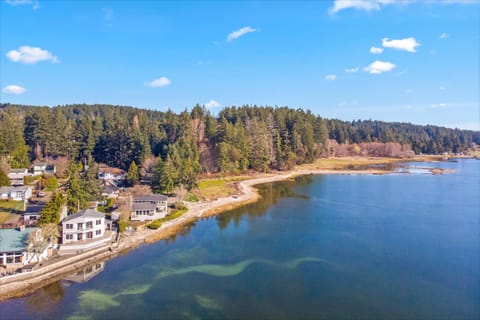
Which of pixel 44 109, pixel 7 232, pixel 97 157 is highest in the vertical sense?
pixel 44 109

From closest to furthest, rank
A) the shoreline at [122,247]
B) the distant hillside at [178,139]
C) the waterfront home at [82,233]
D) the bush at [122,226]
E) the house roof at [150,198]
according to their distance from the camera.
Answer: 1. the shoreline at [122,247]
2. the waterfront home at [82,233]
3. the bush at [122,226]
4. the house roof at [150,198]
5. the distant hillside at [178,139]

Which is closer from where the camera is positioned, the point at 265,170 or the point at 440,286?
the point at 440,286

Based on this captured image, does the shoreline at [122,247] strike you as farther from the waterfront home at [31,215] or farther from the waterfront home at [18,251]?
the waterfront home at [31,215]

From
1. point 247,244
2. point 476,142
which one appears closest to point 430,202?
point 247,244

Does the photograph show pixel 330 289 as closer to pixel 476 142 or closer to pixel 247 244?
pixel 247 244

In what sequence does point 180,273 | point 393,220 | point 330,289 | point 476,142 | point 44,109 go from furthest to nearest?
point 476,142 → point 44,109 → point 393,220 → point 180,273 → point 330,289

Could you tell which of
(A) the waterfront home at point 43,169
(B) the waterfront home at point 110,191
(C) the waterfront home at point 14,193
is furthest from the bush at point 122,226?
A: (A) the waterfront home at point 43,169

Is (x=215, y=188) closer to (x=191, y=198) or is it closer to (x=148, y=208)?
(x=191, y=198)
